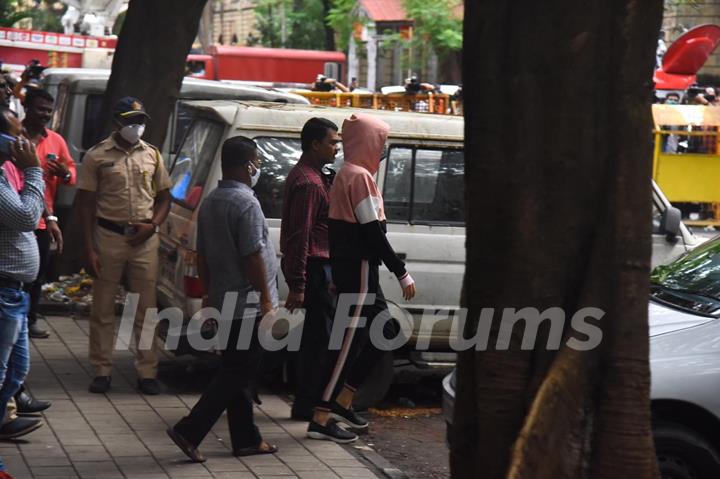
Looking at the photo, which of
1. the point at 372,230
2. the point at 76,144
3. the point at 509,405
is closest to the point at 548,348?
the point at 509,405

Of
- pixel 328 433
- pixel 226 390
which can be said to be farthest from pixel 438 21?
pixel 226 390

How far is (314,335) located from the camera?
318 inches

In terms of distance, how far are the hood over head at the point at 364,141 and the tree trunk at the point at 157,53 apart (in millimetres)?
4304

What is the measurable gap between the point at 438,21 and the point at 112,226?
118ft

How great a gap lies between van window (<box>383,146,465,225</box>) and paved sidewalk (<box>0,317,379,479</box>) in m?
1.64

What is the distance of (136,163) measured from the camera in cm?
870

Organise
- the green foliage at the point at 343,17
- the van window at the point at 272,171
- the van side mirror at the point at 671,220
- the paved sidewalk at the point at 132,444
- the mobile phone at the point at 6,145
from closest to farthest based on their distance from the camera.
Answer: the mobile phone at the point at 6,145
the paved sidewalk at the point at 132,444
the van window at the point at 272,171
the van side mirror at the point at 671,220
the green foliage at the point at 343,17

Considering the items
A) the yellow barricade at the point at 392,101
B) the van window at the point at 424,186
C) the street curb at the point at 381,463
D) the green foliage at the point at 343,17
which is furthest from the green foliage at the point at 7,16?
the street curb at the point at 381,463

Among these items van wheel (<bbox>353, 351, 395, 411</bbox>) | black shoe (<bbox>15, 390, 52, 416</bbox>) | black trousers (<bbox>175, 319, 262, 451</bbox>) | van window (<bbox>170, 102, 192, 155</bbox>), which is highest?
van window (<bbox>170, 102, 192, 155</bbox>)

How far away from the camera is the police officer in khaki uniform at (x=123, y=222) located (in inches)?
339

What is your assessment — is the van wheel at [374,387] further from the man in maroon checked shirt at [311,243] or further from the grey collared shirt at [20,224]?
the grey collared shirt at [20,224]

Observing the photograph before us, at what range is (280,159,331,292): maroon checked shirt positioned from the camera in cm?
778

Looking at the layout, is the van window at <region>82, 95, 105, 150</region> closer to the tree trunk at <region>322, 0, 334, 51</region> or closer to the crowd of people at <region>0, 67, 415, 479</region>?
the crowd of people at <region>0, 67, 415, 479</region>

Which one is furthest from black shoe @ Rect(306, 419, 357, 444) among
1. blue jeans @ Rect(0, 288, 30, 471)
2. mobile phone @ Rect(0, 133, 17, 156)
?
mobile phone @ Rect(0, 133, 17, 156)
